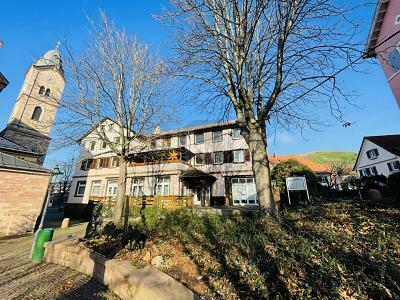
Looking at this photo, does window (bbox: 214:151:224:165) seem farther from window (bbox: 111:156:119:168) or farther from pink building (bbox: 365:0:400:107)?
pink building (bbox: 365:0:400:107)

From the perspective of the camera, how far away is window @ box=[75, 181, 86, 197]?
2569 centimetres

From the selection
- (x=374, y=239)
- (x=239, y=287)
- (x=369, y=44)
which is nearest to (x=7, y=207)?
(x=239, y=287)

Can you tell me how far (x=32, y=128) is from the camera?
26922 mm

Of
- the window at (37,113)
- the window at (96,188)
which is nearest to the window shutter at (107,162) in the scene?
the window at (96,188)

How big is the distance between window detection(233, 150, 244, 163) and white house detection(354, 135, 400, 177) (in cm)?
1862

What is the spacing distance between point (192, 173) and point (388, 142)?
27.6 meters

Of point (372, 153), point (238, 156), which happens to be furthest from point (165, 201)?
point (372, 153)

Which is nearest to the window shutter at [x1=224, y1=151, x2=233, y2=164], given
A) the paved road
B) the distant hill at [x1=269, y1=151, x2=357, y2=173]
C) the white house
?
the distant hill at [x1=269, y1=151, x2=357, y2=173]

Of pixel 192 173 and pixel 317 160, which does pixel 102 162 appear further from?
pixel 317 160

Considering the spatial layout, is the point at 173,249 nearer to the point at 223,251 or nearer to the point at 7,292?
the point at 223,251

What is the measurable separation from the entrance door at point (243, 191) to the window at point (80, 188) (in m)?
19.1

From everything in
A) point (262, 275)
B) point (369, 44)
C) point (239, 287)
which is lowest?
point (239, 287)

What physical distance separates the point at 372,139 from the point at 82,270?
122 feet

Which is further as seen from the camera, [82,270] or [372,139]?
[372,139]
